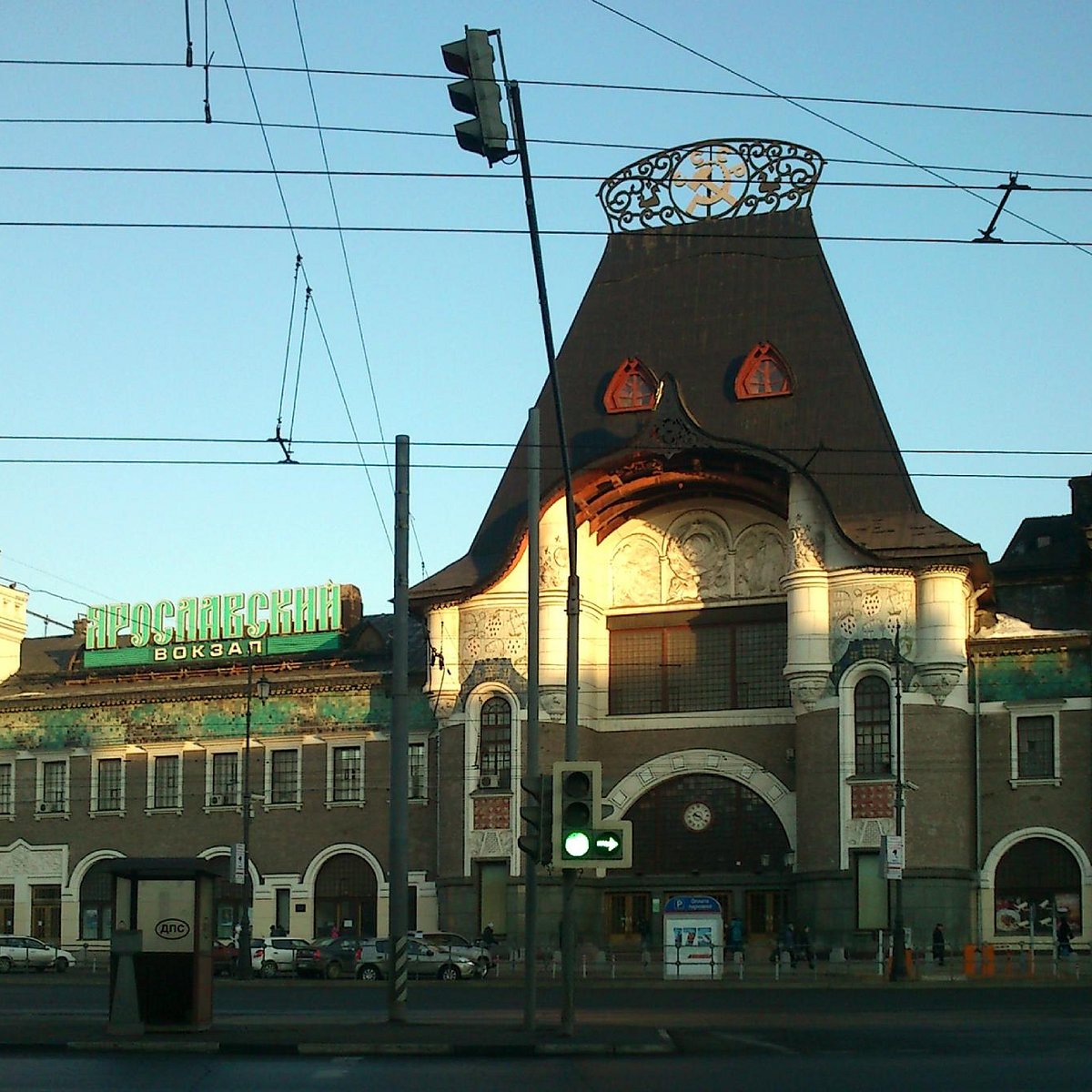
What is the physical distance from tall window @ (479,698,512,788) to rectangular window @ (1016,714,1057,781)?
601 inches

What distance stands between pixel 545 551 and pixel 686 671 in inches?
234

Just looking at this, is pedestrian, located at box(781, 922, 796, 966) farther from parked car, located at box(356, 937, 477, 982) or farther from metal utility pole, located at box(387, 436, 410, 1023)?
metal utility pole, located at box(387, 436, 410, 1023)

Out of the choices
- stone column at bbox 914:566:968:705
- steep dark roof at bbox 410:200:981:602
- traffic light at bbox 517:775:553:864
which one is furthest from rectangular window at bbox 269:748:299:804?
traffic light at bbox 517:775:553:864

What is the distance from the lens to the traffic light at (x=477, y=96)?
15867mm

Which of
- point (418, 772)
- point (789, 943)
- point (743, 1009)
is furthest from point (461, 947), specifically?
point (743, 1009)

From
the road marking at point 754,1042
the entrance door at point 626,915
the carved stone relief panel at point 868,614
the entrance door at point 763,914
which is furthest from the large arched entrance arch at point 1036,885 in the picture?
the road marking at point 754,1042

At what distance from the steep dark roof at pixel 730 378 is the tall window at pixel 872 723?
374 cm

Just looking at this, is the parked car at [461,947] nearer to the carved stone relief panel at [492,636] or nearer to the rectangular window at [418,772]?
the rectangular window at [418,772]

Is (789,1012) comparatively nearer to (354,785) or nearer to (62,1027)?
(62,1027)

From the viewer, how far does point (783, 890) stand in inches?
2234

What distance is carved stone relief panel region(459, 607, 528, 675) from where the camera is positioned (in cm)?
5825

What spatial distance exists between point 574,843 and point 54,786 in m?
48.9

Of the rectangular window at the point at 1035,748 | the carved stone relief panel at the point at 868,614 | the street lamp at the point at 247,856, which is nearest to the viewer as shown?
the street lamp at the point at 247,856

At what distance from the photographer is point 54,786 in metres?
67.9
